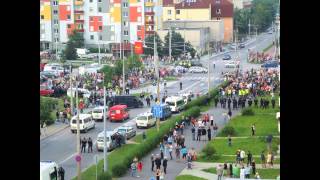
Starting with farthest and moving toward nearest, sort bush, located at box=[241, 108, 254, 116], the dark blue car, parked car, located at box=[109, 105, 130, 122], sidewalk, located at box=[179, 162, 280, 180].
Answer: the dark blue car < bush, located at box=[241, 108, 254, 116] < parked car, located at box=[109, 105, 130, 122] < sidewalk, located at box=[179, 162, 280, 180]

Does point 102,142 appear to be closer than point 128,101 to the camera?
Yes

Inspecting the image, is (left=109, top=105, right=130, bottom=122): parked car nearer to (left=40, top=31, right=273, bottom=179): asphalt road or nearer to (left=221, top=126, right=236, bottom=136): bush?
(left=40, top=31, right=273, bottom=179): asphalt road

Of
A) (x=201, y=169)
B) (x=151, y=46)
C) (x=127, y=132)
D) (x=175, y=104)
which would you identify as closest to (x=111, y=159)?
(x=201, y=169)

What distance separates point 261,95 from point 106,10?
11.2 meters

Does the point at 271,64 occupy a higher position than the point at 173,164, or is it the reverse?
the point at 271,64

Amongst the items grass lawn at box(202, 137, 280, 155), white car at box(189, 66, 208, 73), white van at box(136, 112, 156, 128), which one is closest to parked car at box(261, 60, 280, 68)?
white car at box(189, 66, 208, 73)

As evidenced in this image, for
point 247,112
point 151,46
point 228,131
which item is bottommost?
point 228,131

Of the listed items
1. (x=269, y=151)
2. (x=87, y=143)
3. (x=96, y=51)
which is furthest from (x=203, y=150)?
(x=96, y=51)

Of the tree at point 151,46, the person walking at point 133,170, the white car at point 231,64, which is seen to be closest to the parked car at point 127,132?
the person walking at point 133,170

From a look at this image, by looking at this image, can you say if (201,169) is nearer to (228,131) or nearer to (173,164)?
(173,164)

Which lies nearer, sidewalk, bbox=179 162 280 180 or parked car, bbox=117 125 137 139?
sidewalk, bbox=179 162 280 180

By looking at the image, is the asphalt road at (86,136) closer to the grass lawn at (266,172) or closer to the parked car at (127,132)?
the parked car at (127,132)

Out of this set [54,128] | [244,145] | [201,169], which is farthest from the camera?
[54,128]
